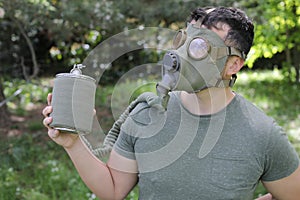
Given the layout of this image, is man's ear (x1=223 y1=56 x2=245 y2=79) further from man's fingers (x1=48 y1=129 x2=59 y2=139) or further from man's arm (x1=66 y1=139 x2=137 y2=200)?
man's fingers (x1=48 y1=129 x2=59 y2=139)

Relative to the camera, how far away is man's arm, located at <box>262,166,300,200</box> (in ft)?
5.82

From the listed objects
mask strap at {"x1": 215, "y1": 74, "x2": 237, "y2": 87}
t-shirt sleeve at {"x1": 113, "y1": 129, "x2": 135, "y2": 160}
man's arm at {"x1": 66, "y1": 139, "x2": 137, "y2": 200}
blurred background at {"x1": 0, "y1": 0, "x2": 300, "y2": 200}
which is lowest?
blurred background at {"x1": 0, "y1": 0, "x2": 300, "y2": 200}

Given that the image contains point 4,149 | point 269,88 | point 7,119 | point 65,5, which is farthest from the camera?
point 269,88

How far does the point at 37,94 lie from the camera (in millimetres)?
7113

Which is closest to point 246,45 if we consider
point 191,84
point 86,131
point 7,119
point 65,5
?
point 191,84

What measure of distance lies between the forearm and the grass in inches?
10.3

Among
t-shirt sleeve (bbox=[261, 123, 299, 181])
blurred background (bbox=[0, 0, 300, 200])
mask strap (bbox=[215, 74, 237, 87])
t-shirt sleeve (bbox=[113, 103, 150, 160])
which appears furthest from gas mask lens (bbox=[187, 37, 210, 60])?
blurred background (bbox=[0, 0, 300, 200])

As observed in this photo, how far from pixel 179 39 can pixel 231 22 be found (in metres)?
0.19

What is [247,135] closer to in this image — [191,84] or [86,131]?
[191,84]

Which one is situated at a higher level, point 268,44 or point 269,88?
point 268,44

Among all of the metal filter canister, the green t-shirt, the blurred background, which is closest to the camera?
the metal filter canister

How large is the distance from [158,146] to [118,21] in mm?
5341

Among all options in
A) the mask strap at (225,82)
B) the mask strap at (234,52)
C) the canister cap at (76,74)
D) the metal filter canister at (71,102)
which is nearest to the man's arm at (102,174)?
the metal filter canister at (71,102)

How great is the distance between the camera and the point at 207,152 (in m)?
1.71
